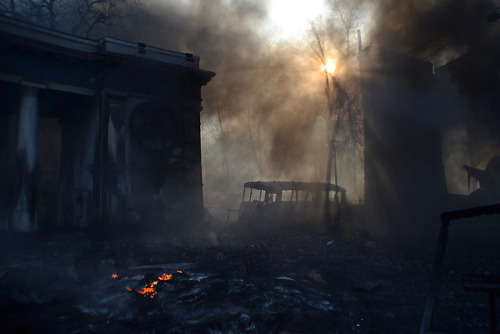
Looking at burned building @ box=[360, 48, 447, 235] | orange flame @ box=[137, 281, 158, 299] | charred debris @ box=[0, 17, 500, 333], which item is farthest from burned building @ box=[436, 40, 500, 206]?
orange flame @ box=[137, 281, 158, 299]

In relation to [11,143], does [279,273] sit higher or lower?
lower

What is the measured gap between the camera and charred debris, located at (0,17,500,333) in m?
4.45

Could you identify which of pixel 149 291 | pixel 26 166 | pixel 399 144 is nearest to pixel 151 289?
pixel 149 291

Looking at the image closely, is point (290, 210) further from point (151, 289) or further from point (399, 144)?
point (151, 289)

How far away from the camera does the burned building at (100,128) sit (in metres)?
9.11

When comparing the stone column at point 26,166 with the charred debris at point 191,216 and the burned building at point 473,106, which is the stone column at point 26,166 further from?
the burned building at point 473,106

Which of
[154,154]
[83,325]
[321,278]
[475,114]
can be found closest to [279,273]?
[321,278]

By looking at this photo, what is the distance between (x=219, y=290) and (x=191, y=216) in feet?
A: 20.4

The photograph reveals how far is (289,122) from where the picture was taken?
25422mm

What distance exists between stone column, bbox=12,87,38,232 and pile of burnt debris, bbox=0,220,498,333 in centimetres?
56

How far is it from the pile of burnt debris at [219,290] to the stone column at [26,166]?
21.9 inches

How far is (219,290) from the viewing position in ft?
17.2

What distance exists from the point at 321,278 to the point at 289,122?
66.0ft

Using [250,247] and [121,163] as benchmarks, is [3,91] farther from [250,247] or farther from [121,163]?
[250,247]
